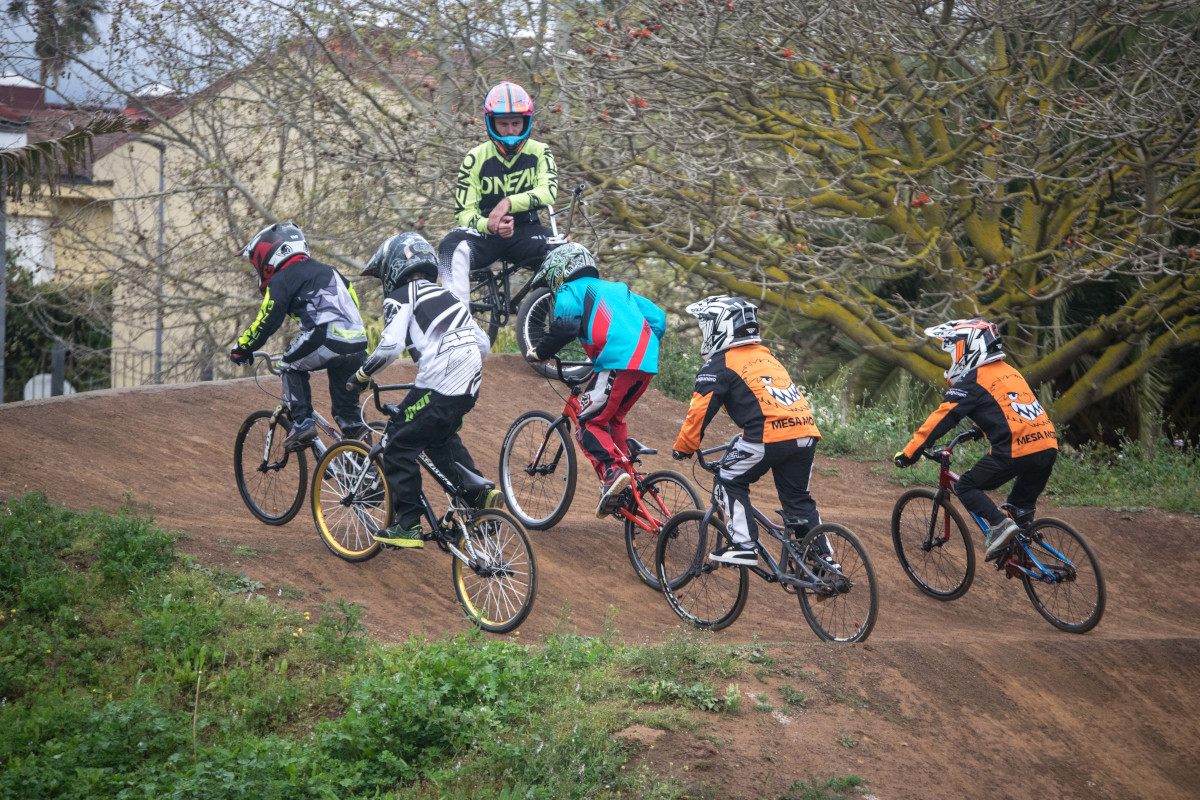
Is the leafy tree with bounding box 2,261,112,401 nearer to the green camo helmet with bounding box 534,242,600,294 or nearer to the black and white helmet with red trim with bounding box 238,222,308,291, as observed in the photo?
the black and white helmet with red trim with bounding box 238,222,308,291

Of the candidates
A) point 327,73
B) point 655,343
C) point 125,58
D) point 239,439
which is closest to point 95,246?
point 125,58

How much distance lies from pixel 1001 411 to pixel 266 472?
5.90m

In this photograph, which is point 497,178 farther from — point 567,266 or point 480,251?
point 567,266

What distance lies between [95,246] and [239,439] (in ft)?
32.2

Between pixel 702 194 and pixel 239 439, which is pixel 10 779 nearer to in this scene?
pixel 239 439

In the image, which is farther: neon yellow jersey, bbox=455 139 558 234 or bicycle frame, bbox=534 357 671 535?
neon yellow jersey, bbox=455 139 558 234

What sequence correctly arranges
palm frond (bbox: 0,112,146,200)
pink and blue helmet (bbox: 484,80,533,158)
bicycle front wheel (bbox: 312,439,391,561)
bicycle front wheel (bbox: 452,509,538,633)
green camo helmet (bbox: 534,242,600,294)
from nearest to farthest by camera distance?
bicycle front wheel (bbox: 452,509,538,633), bicycle front wheel (bbox: 312,439,391,561), green camo helmet (bbox: 534,242,600,294), pink and blue helmet (bbox: 484,80,533,158), palm frond (bbox: 0,112,146,200)

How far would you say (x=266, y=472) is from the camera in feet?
26.7

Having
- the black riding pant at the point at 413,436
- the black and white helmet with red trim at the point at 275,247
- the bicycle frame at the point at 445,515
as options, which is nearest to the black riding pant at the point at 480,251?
the black and white helmet with red trim at the point at 275,247

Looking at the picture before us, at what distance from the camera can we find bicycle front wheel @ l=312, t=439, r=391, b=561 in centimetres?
720

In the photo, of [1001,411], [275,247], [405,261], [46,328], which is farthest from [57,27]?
[1001,411]

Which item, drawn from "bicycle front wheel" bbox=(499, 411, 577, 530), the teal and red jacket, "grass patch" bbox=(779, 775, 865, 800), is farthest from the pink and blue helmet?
"grass patch" bbox=(779, 775, 865, 800)

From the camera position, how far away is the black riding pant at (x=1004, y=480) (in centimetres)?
772

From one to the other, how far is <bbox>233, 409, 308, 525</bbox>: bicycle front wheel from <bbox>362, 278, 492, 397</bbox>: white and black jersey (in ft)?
5.61
